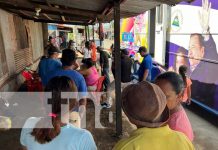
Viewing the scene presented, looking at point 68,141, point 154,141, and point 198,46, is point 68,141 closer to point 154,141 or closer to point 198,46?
point 154,141

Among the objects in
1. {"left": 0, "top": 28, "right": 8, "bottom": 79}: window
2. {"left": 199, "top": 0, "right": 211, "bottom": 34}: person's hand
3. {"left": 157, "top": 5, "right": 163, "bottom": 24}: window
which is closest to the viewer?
{"left": 199, "top": 0, "right": 211, "bottom": 34}: person's hand

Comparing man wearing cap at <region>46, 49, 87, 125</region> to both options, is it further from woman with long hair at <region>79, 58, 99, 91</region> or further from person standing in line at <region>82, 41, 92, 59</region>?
person standing in line at <region>82, 41, 92, 59</region>

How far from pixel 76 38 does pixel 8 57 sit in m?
21.0

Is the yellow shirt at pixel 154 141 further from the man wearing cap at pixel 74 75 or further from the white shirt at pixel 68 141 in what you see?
the man wearing cap at pixel 74 75

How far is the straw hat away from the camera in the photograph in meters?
1.16

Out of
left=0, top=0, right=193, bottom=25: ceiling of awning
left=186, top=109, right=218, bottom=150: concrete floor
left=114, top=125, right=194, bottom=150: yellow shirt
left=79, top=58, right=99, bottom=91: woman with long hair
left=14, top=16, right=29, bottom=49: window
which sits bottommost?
left=186, top=109, right=218, bottom=150: concrete floor

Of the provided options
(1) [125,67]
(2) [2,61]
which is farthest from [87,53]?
(2) [2,61]

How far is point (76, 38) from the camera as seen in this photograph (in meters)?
26.2

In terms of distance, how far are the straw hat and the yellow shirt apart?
36 millimetres

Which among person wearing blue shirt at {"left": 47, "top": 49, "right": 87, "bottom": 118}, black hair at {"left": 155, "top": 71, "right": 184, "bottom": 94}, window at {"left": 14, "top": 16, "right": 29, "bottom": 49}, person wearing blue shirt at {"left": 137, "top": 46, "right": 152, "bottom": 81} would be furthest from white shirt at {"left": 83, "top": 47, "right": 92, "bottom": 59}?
black hair at {"left": 155, "top": 71, "right": 184, "bottom": 94}

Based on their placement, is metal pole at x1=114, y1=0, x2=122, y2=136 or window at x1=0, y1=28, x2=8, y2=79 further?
window at x1=0, y1=28, x2=8, y2=79

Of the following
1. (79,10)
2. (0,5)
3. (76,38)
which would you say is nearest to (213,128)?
(79,10)

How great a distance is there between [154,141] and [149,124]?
0.28ft

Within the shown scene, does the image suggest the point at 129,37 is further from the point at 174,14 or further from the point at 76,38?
the point at 76,38
